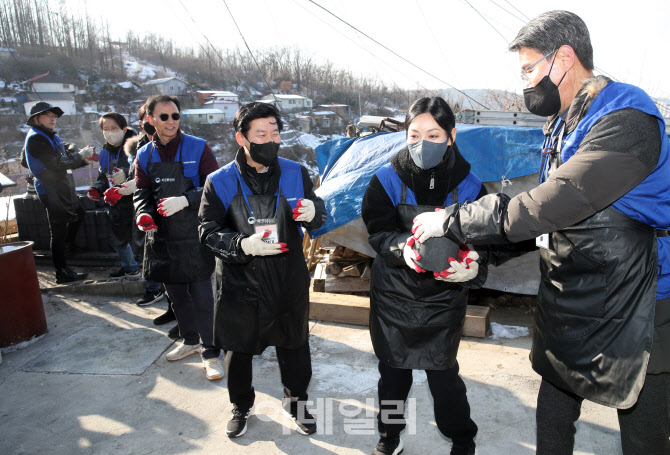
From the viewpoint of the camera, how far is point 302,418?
2.73 m

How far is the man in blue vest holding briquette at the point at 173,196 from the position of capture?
11.0 ft

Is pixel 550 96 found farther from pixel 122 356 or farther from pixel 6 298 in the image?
pixel 6 298

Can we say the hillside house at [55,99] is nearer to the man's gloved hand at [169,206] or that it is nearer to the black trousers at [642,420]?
the man's gloved hand at [169,206]

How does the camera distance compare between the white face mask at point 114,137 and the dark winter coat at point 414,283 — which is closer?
the dark winter coat at point 414,283

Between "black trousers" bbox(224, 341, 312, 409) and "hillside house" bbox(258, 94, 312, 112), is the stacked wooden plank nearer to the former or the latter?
"black trousers" bbox(224, 341, 312, 409)

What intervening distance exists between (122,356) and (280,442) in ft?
6.33

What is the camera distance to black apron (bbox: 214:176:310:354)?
2.47m

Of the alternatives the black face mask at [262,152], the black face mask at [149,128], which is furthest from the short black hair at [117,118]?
the black face mask at [262,152]

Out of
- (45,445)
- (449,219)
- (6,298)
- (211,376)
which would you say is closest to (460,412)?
(449,219)

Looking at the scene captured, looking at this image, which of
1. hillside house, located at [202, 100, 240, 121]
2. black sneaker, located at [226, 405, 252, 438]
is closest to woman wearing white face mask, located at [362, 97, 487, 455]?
black sneaker, located at [226, 405, 252, 438]

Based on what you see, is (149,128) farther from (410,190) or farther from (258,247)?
(410,190)

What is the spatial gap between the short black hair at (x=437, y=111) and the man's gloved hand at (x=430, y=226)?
553 mm

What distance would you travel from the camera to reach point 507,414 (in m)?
2.85

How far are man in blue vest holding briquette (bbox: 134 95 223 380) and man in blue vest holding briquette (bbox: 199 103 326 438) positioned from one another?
2.90 ft
